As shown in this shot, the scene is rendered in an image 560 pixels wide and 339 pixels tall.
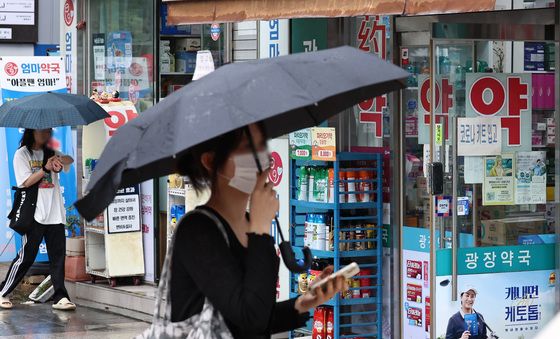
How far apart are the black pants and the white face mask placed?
8.12 metres

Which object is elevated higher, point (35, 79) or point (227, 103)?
point (35, 79)

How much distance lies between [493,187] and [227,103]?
483 cm

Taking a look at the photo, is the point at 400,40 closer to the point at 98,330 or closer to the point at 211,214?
the point at 98,330

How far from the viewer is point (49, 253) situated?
37.0 feet

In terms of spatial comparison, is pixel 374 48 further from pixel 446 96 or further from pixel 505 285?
pixel 505 285

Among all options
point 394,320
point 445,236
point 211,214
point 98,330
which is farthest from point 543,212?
point 211,214

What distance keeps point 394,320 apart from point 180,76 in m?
4.33

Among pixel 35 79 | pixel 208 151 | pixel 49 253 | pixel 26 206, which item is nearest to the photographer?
pixel 208 151

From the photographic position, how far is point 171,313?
3342 millimetres

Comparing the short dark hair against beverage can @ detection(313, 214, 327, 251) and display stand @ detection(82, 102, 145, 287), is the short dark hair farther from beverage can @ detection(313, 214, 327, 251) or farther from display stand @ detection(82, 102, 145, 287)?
display stand @ detection(82, 102, 145, 287)

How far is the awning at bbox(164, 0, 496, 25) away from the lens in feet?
22.8

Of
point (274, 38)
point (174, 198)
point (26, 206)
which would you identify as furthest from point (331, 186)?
point (26, 206)

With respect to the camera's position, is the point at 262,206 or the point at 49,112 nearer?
the point at 262,206

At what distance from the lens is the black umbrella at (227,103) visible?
129 inches
